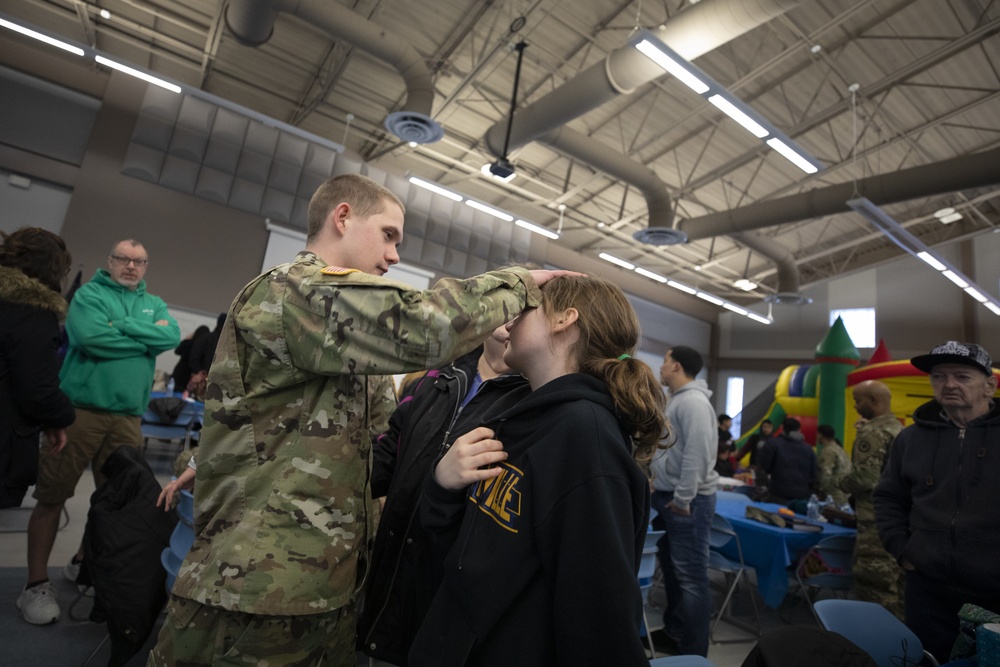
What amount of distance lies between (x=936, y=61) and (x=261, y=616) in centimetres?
977

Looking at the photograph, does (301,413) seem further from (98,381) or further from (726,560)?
(726,560)

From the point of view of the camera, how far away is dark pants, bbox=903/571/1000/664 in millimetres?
1979

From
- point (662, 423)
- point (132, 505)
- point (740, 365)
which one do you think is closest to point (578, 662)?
point (662, 423)

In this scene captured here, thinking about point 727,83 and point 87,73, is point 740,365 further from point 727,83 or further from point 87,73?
point 87,73

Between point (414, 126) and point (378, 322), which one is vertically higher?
point (414, 126)

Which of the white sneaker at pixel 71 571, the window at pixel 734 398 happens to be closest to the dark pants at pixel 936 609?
the white sneaker at pixel 71 571

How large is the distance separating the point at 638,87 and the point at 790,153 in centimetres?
325

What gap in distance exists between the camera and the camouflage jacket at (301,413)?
97 centimetres

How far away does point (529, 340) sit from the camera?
1140 millimetres

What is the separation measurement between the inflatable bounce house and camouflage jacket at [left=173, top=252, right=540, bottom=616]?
6.88 meters

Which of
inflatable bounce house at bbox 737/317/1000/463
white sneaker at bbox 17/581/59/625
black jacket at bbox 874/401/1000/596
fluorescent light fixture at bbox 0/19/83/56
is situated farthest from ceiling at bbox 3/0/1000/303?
white sneaker at bbox 17/581/59/625

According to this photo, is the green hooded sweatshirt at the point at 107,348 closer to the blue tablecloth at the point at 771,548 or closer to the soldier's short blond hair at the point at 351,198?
the soldier's short blond hair at the point at 351,198

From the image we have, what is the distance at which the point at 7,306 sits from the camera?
79.5 inches

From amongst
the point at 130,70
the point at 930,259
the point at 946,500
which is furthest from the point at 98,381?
the point at 930,259
